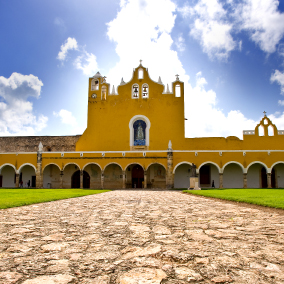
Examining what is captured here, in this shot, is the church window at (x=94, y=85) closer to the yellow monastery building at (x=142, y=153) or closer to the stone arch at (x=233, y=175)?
the yellow monastery building at (x=142, y=153)

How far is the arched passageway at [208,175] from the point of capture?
24.0 meters

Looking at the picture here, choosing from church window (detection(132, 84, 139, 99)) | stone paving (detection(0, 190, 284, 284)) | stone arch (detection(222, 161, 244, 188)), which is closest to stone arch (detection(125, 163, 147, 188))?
church window (detection(132, 84, 139, 99))

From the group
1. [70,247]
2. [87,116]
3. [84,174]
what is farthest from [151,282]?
[87,116]

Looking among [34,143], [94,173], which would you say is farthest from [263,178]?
[34,143]

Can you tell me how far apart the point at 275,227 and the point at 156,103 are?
23.2 meters

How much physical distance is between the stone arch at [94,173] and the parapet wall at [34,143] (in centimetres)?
376

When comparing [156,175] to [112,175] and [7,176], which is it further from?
[7,176]

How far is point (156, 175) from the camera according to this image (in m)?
24.6

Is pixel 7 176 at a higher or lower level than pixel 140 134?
lower

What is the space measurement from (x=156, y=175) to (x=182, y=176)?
2370 millimetres

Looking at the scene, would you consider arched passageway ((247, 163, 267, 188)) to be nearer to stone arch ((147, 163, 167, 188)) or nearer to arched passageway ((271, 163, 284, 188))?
arched passageway ((271, 163, 284, 188))

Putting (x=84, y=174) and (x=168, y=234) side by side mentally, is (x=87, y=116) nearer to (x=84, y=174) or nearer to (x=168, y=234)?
(x=84, y=174)

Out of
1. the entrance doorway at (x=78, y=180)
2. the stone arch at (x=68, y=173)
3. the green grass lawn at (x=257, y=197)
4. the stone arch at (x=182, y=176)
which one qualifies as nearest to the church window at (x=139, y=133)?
the stone arch at (x=182, y=176)

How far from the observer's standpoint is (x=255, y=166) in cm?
2403
